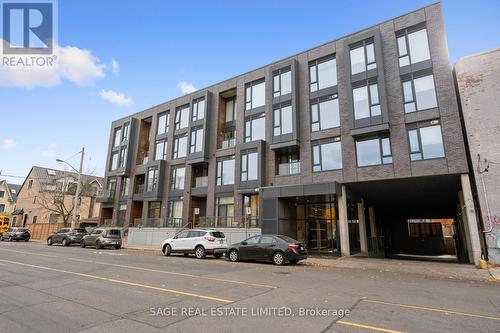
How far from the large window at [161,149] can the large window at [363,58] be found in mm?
22007

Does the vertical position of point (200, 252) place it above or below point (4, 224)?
below

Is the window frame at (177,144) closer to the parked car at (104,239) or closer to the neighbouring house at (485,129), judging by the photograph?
the parked car at (104,239)

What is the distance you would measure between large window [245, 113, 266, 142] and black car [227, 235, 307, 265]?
1136 centimetres

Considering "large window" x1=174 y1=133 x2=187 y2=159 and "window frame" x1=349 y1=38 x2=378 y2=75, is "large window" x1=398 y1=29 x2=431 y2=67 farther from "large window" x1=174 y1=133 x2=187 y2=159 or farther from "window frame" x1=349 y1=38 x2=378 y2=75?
"large window" x1=174 y1=133 x2=187 y2=159

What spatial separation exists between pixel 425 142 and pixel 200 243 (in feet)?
49.8

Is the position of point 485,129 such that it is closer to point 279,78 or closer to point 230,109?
point 279,78

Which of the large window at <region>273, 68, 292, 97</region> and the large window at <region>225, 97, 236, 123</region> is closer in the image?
the large window at <region>273, 68, 292, 97</region>

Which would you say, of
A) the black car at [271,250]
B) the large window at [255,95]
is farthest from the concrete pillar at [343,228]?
the large window at [255,95]

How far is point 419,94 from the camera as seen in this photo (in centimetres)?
1836

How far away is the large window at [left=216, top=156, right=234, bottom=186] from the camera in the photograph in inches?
1061

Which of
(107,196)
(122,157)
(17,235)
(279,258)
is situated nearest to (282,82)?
(279,258)

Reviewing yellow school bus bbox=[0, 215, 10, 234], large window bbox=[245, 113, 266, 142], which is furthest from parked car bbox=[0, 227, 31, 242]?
large window bbox=[245, 113, 266, 142]

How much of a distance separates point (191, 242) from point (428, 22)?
68.6 ft

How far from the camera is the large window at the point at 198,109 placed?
3071cm
